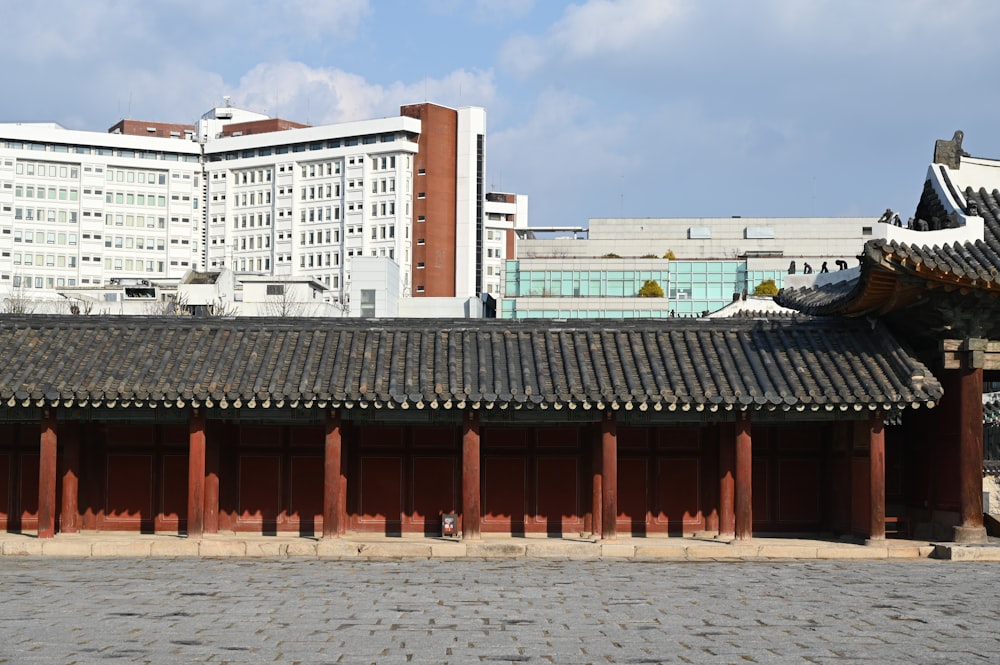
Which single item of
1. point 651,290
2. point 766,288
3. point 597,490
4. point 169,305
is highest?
point 766,288

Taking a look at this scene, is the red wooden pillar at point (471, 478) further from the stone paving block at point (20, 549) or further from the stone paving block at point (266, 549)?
the stone paving block at point (20, 549)

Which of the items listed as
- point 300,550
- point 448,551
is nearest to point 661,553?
point 448,551

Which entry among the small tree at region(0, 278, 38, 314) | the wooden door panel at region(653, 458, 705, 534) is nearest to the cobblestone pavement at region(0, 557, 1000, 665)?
the wooden door panel at region(653, 458, 705, 534)

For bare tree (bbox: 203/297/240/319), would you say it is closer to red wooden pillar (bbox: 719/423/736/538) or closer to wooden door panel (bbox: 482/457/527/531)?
wooden door panel (bbox: 482/457/527/531)

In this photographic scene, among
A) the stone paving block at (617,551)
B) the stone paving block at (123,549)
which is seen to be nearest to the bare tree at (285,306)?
the stone paving block at (123,549)

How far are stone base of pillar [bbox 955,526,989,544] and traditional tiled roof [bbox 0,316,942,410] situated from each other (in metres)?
2.98

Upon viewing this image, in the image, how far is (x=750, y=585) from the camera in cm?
2027

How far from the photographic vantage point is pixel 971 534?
83.1ft

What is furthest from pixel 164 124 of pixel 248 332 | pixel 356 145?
pixel 248 332

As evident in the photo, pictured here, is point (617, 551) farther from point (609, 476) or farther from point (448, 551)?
point (448, 551)

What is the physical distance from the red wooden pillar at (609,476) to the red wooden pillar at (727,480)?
2543mm

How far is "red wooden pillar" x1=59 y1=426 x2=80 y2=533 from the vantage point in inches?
1078

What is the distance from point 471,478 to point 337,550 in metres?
3.25

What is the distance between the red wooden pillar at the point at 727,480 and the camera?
88.4ft
